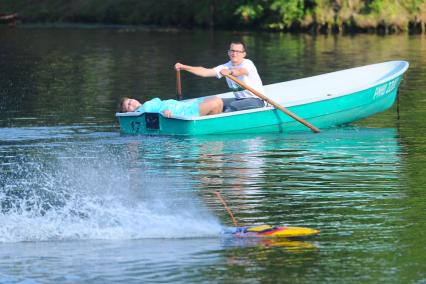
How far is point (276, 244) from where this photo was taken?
1207cm

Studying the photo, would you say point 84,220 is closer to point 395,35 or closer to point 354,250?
point 354,250

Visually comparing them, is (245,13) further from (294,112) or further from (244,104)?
(244,104)

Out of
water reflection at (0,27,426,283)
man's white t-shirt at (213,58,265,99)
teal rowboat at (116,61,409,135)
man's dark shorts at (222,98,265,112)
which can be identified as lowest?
water reflection at (0,27,426,283)

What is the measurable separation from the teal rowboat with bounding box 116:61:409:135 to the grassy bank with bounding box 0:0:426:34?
29.1 m

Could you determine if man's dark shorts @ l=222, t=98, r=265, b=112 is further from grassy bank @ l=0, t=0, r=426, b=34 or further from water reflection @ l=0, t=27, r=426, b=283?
grassy bank @ l=0, t=0, r=426, b=34

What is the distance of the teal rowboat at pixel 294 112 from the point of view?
20250 mm

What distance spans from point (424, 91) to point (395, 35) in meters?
23.7

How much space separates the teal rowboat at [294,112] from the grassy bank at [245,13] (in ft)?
95.3

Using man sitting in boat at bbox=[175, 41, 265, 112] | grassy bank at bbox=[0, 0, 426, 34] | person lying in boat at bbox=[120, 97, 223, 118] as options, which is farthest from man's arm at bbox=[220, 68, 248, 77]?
grassy bank at bbox=[0, 0, 426, 34]

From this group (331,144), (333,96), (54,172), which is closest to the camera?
(54,172)

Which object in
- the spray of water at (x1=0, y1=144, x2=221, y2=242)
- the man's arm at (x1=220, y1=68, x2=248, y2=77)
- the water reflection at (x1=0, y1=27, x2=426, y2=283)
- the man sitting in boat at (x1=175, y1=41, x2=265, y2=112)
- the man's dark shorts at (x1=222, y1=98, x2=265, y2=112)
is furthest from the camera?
the man's dark shorts at (x1=222, y1=98, x2=265, y2=112)

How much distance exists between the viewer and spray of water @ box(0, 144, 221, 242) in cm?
1270

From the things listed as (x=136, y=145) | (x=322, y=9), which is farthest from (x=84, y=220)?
(x=322, y=9)

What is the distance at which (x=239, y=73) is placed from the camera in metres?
20.2
